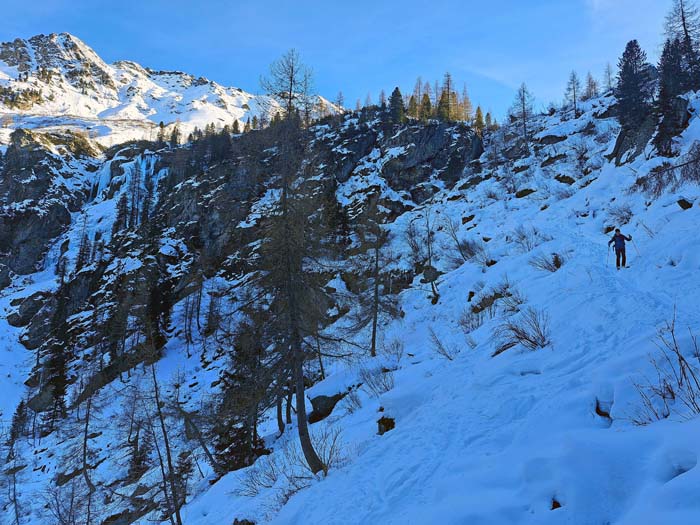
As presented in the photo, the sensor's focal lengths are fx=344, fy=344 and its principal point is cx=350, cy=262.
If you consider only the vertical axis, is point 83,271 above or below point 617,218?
above

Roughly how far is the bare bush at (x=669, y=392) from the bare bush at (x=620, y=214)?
13303 mm

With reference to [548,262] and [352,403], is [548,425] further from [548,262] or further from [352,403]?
[548,262]

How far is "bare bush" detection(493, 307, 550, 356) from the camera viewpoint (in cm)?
677

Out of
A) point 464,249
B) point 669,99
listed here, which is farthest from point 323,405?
point 669,99

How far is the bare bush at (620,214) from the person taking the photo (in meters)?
14.9

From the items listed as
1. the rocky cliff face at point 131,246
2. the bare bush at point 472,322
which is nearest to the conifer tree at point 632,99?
the rocky cliff face at point 131,246

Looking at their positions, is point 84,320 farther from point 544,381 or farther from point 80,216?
point 544,381

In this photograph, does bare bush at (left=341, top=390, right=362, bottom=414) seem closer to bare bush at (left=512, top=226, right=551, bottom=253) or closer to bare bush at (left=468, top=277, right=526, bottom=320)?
bare bush at (left=468, top=277, right=526, bottom=320)

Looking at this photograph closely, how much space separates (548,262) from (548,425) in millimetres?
10655

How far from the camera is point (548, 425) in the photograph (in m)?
4.10

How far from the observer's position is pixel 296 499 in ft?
20.2

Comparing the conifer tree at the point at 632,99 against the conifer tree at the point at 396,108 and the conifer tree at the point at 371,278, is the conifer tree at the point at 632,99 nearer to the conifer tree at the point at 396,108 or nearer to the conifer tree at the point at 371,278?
the conifer tree at the point at 371,278

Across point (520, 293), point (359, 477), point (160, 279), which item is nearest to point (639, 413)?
point (359, 477)

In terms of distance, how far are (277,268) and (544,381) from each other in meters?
6.51
